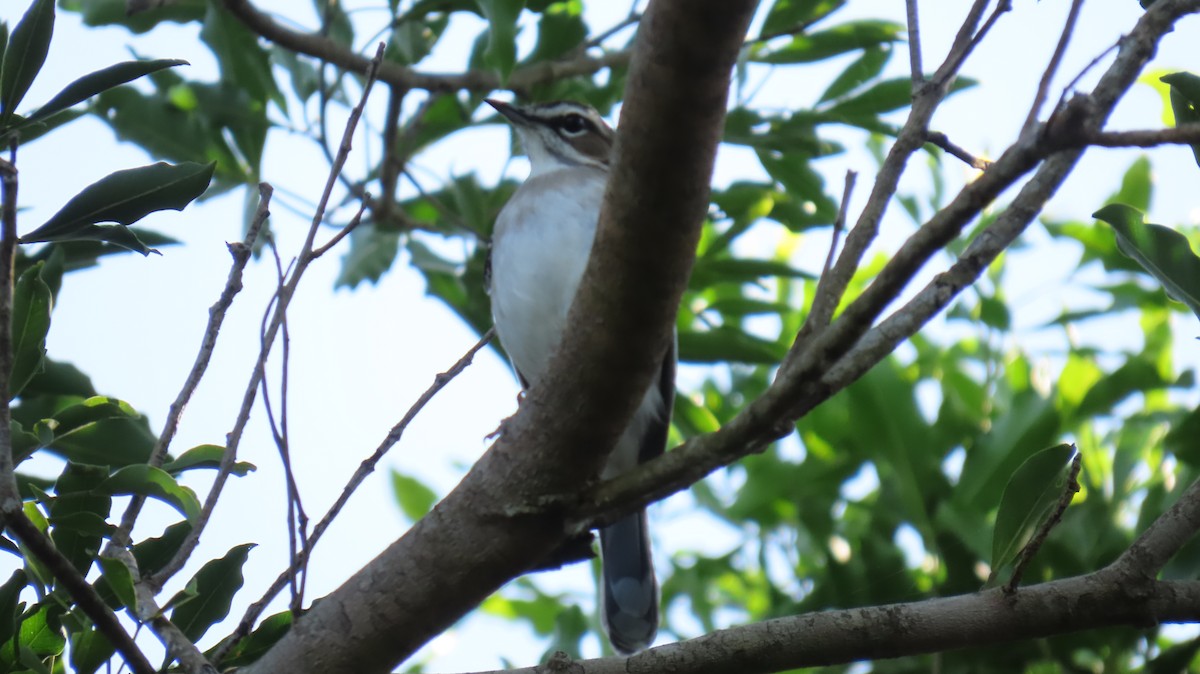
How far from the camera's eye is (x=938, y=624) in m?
2.60

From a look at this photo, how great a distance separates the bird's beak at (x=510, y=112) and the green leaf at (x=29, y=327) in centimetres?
281

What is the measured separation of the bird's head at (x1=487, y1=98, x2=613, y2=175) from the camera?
225 inches

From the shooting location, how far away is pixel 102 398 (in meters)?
2.79

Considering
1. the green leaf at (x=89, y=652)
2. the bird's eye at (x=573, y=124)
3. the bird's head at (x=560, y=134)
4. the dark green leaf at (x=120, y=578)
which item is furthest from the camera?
the bird's eye at (x=573, y=124)

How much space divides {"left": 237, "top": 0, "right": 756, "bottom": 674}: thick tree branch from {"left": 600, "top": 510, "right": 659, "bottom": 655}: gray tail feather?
2685 millimetres

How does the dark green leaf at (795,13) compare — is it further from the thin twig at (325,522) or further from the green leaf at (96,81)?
the green leaf at (96,81)

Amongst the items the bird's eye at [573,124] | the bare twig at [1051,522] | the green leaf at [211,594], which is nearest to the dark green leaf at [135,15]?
the bird's eye at [573,124]

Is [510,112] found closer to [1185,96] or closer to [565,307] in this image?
[565,307]

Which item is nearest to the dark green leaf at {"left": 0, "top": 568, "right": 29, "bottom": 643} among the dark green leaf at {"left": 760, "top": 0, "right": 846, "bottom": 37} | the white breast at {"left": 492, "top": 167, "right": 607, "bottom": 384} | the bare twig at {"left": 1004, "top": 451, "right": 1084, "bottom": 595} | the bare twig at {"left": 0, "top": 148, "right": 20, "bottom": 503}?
the bare twig at {"left": 0, "top": 148, "right": 20, "bottom": 503}

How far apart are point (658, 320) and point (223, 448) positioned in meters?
1.10

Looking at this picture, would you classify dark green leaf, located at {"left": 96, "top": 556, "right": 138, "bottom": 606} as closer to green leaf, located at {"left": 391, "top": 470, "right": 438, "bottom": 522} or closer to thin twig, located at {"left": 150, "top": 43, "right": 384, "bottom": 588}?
thin twig, located at {"left": 150, "top": 43, "right": 384, "bottom": 588}

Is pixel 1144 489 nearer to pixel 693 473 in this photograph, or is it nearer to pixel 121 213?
pixel 693 473

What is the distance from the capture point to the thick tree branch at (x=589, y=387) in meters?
2.05

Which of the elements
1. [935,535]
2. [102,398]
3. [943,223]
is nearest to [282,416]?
[102,398]
